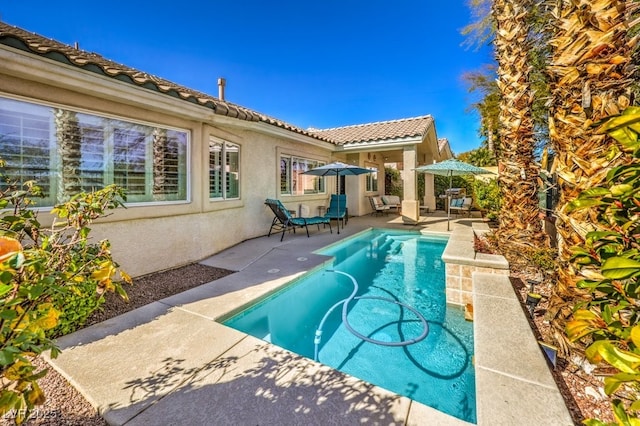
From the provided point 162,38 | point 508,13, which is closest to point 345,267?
point 508,13

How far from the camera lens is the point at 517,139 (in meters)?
7.82

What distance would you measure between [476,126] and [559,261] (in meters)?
21.1

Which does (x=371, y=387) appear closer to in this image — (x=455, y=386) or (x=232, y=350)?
(x=455, y=386)

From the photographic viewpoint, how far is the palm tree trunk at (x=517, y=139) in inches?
300

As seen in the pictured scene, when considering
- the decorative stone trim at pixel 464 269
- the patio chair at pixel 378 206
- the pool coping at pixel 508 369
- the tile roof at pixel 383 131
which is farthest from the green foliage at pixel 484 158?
the pool coping at pixel 508 369

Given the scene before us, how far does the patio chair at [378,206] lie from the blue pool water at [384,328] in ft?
33.2

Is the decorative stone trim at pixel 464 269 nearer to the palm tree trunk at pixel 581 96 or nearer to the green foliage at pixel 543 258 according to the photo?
the green foliage at pixel 543 258

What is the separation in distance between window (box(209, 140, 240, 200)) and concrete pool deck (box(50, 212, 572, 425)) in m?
5.47

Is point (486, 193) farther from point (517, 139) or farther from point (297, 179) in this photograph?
point (297, 179)

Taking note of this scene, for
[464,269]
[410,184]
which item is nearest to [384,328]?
[464,269]

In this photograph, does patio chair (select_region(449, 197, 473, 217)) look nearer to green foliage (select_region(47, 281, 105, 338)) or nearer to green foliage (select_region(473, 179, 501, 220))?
green foliage (select_region(473, 179, 501, 220))

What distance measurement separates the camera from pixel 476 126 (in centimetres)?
2114

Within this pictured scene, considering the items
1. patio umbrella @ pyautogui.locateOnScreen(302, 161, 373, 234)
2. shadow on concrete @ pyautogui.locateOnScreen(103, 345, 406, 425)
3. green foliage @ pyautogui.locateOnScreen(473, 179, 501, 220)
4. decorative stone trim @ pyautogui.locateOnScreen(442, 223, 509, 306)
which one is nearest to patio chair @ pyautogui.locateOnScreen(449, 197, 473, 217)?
green foliage @ pyautogui.locateOnScreen(473, 179, 501, 220)

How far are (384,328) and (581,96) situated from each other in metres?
4.60
